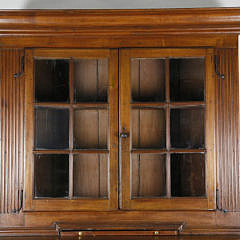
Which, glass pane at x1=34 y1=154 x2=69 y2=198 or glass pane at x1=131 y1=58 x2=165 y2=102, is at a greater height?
glass pane at x1=131 y1=58 x2=165 y2=102

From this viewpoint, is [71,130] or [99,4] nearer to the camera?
[71,130]

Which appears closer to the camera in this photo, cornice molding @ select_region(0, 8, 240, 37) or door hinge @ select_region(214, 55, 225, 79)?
cornice molding @ select_region(0, 8, 240, 37)

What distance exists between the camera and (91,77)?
1.61 metres

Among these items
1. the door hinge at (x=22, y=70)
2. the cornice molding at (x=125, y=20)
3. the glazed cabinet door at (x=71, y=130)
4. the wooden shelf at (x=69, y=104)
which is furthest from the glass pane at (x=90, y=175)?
the cornice molding at (x=125, y=20)

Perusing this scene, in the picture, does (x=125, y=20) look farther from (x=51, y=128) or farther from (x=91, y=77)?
(x=51, y=128)

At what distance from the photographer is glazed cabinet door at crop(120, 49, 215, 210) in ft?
5.11

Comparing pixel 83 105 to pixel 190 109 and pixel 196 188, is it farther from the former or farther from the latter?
pixel 196 188

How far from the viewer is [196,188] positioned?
1563 millimetres

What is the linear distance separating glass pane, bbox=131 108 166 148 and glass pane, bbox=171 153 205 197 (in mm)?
104

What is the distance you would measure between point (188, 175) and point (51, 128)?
0.64 m

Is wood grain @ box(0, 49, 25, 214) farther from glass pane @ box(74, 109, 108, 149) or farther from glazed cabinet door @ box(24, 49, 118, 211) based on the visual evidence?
glass pane @ box(74, 109, 108, 149)

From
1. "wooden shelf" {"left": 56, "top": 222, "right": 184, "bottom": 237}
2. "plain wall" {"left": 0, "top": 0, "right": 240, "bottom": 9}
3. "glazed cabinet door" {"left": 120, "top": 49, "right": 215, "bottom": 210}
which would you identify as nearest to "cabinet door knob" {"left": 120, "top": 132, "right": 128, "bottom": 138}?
"glazed cabinet door" {"left": 120, "top": 49, "right": 215, "bottom": 210}

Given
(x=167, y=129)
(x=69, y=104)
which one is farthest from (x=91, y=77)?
(x=167, y=129)

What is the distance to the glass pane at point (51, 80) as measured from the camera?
1.60 m
